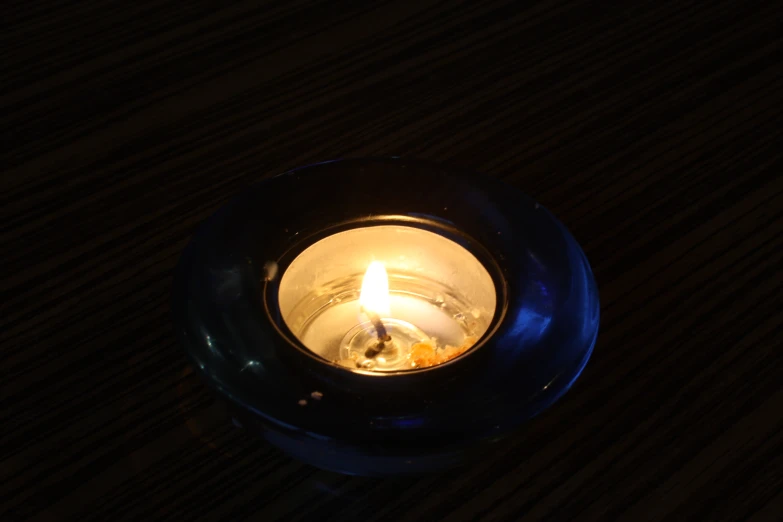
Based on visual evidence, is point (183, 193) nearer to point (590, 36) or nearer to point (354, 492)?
point (354, 492)

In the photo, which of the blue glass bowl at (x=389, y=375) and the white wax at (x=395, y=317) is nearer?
the blue glass bowl at (x=389, y=375)

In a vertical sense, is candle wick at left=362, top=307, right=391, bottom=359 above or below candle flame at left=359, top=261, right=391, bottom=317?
below

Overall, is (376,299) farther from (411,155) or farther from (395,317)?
(411,155)

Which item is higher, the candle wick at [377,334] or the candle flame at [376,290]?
the candle flame at [376,290]

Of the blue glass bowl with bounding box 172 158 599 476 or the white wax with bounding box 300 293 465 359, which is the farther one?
the white wax with bounding box 300 293 465 359

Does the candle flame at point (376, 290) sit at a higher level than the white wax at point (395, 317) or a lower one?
higher

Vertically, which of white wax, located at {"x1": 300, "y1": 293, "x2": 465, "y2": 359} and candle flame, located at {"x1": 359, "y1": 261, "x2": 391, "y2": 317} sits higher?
candle flame, located at {"x1": 359, "y1": 261, "x2": 391, "y2": 317}
